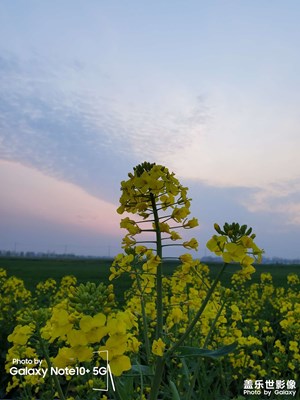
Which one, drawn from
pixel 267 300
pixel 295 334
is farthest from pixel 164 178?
pixel 267 300

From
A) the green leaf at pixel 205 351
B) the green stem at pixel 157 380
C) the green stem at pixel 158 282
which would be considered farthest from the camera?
the green stem at pixel 158 282

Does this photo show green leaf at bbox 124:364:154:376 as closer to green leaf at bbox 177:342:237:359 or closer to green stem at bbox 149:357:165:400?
green stem at bbox 149:357:165:400

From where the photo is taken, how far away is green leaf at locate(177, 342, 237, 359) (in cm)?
152

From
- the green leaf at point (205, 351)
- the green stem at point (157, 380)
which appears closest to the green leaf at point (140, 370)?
the green stem at point (157, 380)

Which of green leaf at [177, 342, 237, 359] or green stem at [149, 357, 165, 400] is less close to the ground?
green leaf at [177, 342, 237, 359]

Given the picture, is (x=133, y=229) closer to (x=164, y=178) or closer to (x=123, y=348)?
(x=164, y=178)

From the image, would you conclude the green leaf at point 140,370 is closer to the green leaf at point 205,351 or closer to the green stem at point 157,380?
the green stem at point 157,380

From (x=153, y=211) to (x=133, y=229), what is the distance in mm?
120

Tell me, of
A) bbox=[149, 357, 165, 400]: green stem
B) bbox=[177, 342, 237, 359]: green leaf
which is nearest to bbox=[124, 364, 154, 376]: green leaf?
bbox=[149, 357, 165, 400]: green stem

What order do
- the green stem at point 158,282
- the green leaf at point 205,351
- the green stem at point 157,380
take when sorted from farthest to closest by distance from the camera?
the green stem at point 158,282, the green stem at point 157,380, the green leaf at point 205,351

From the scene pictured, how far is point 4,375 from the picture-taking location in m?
5.21

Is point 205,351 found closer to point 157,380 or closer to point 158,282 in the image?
point 157,380

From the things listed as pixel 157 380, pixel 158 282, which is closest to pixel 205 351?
pixel 157 380

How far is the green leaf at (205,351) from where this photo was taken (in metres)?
1.52
